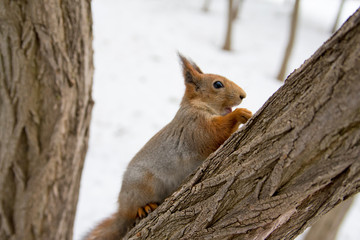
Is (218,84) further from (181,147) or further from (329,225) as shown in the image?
(329,225)

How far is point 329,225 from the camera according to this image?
3.31 m

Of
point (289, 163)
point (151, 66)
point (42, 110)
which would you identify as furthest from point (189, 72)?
point (151, 66)

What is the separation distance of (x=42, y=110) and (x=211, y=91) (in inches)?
47.7

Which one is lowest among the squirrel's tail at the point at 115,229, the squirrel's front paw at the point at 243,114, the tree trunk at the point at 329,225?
the tree trunk at the point at 329,225

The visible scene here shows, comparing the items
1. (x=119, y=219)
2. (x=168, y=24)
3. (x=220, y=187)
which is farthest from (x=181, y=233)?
(x=168, y=24)

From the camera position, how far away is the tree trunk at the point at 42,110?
206cm

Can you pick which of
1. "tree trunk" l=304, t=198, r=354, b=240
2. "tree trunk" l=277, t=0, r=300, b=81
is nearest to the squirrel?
"tree trunk" l=304, t=198, r=354, b=240

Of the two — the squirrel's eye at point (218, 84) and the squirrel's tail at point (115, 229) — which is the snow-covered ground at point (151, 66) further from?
the squirrel's eye at point (218, 84)

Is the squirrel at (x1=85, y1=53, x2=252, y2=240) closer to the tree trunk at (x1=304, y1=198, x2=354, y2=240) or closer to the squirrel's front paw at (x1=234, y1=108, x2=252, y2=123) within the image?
the squirrel's front paw at (x1=234, y1=108, x2=252, y2=123)

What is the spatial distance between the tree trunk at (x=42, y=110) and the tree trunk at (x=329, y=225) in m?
2.52

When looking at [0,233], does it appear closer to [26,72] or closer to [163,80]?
[26,72]

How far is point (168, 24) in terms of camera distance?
1142 centimetres

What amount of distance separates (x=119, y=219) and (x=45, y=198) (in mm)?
687

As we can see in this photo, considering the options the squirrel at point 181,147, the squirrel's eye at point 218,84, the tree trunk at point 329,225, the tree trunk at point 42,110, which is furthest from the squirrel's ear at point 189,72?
the tree trunk at point 329,225
